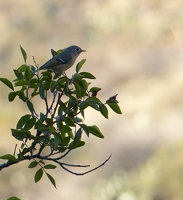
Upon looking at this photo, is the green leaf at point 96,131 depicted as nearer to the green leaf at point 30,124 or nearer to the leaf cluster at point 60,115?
the leaf cluster at point 60,115

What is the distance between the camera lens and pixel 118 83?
9.94 meters

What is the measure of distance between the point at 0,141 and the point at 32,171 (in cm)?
61

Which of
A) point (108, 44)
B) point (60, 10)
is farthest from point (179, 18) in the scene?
point (60, 10)

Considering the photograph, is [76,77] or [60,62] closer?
[76,77]

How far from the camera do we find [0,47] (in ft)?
34.5

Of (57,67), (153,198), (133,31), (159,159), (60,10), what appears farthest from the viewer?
(60,10)

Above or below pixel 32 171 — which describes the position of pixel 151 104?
above

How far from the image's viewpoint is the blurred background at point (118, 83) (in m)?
8.23

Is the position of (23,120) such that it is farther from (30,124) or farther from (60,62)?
(60,62)

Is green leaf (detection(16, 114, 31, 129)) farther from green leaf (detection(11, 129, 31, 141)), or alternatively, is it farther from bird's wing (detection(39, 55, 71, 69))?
bird's wing (detection(39, 55, 71, 69))

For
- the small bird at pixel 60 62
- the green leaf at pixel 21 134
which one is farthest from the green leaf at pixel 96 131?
the small bird at pixel 60 62

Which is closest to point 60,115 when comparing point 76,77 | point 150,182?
point 76,77

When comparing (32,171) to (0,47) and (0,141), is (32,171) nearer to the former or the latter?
(0,141)

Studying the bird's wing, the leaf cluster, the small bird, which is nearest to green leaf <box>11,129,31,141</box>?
the leaf cluster
